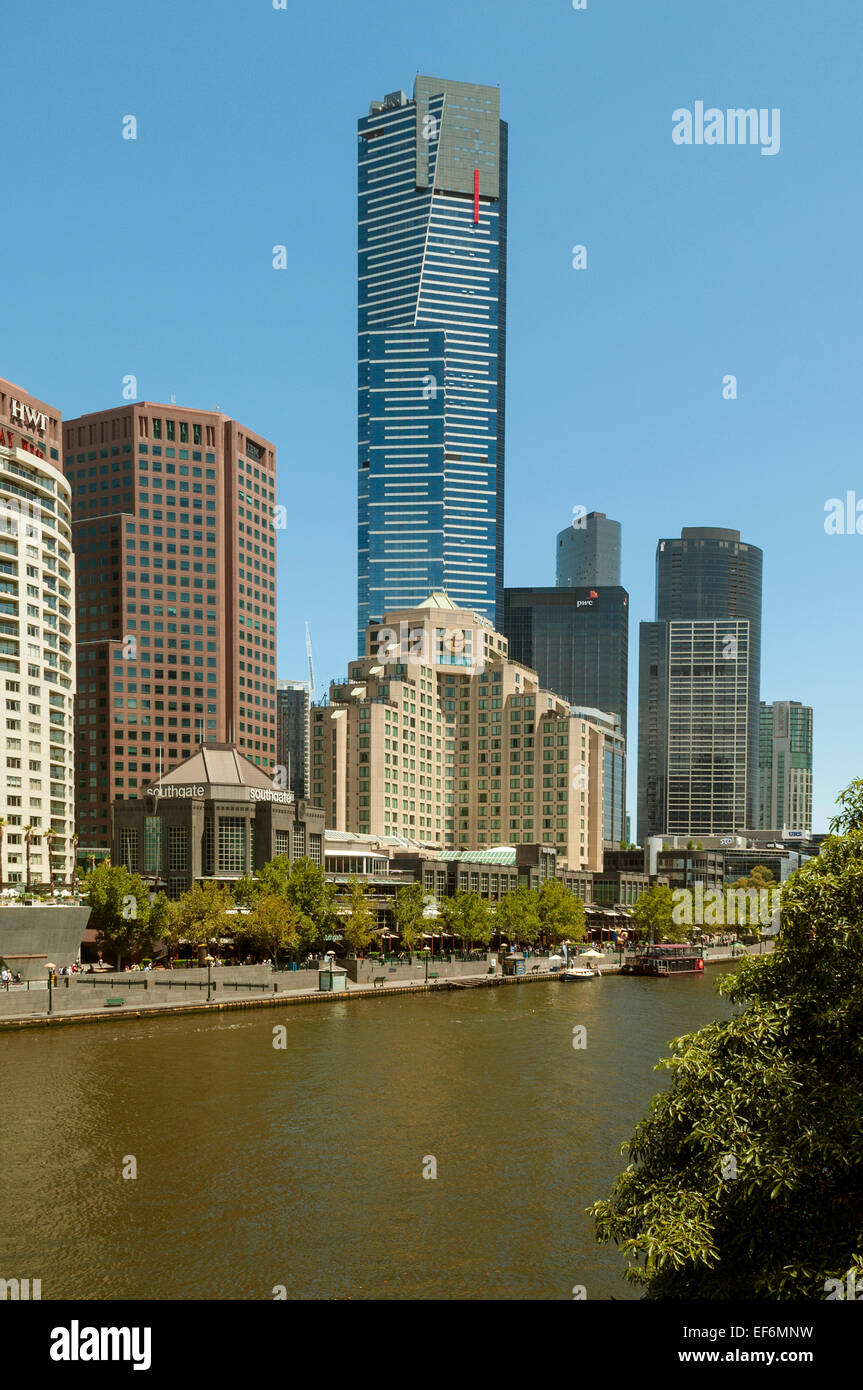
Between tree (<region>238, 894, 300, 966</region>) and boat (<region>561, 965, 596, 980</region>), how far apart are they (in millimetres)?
36091

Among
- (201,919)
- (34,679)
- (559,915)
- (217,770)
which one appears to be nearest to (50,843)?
(201,919)

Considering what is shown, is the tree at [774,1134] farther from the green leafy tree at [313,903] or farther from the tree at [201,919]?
the green leafy tree at [313,903]

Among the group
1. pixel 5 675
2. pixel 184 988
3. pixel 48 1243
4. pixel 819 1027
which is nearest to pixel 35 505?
pixel 5 675

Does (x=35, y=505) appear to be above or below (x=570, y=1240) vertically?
above

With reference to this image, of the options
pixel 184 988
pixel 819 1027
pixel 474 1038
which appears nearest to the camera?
pixel 819 1027

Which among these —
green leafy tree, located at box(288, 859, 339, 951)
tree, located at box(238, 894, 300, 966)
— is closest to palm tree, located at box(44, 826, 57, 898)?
tree, located at box(238, 894, 300, 966)

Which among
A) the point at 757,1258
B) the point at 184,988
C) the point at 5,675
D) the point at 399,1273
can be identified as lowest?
the point at 184,988

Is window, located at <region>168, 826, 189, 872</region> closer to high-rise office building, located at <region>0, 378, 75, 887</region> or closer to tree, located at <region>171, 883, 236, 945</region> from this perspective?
high-rise office building, located at <region>0, 378, 75, 887</region>

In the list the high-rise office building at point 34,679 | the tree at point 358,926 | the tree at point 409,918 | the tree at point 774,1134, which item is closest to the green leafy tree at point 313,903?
the tree at point 358,926

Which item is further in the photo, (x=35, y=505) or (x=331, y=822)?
(x=331, y=822)

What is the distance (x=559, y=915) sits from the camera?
522 feet

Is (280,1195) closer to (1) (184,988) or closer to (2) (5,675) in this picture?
(1) (184,988)

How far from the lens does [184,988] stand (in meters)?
96.6
